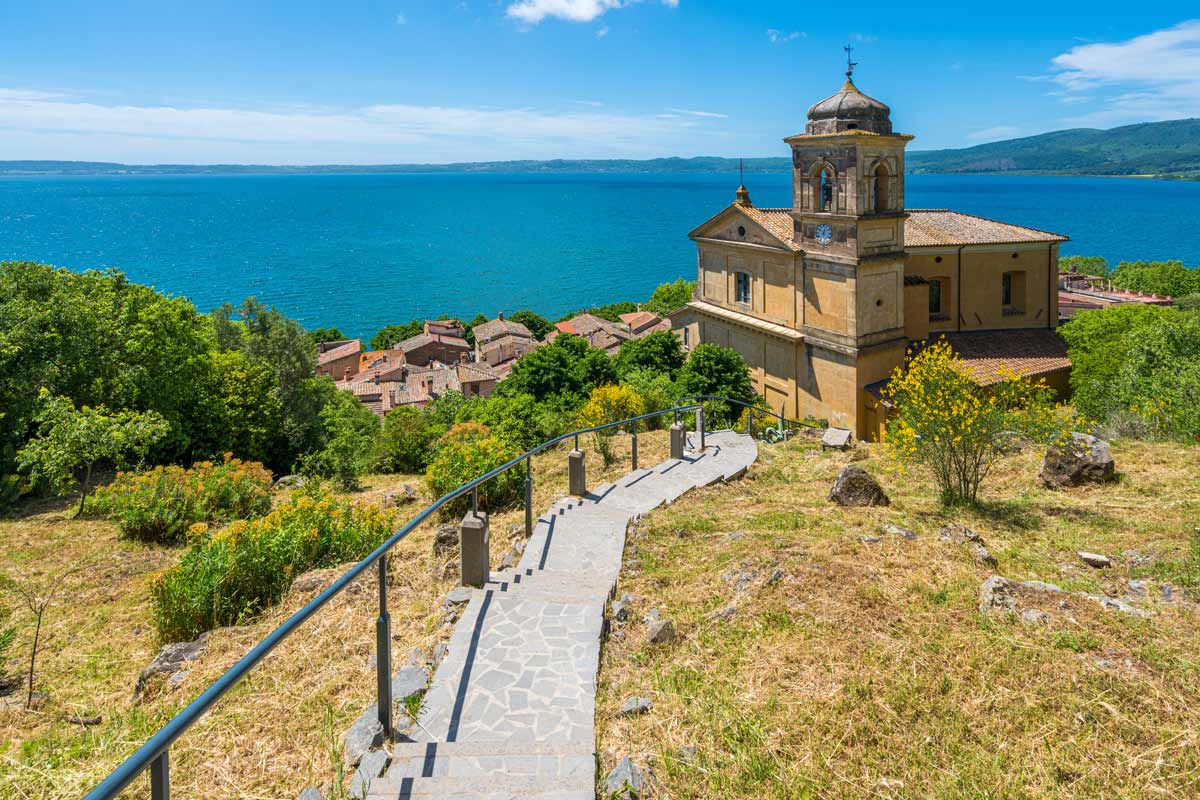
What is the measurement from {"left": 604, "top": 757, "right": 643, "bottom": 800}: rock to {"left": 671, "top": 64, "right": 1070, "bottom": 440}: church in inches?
873

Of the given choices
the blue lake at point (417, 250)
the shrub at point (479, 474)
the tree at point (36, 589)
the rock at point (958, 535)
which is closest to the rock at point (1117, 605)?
the rock at point (958, 535)

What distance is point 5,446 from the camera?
16781 mm

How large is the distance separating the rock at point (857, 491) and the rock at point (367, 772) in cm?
808

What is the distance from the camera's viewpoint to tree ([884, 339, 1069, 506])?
1049 centimetres

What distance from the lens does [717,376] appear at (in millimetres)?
26969

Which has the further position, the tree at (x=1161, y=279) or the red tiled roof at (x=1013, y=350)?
the tree at (x=1161, y=279)

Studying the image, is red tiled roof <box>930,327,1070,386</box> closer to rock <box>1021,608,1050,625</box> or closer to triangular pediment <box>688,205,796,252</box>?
triangular pediment <box>688,205,796,252</box>

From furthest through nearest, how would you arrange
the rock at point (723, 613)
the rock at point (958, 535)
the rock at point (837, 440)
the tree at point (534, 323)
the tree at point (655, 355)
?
the tree at point (534, 323) < the tree at point (655, 355) < the rock at point (837, 440) < the rock at point (958, 535) < the rock at point (723, 613)

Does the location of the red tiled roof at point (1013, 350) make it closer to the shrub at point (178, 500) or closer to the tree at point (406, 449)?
the tree at point (406, 449)

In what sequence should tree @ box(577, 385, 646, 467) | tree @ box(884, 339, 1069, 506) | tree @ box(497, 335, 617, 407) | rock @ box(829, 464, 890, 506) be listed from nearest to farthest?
1. tree @ box(884, 339, 1069, 506)
2. rock @ box(829, 464, 890, 506)
3. tree @ box(577, 385, 646, 467)
4. tree @ box(497, 335, 617, 407)

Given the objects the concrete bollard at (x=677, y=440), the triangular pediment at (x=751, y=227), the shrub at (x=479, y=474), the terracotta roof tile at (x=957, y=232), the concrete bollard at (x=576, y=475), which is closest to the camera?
the concrete bollard at (x=576, y=475)

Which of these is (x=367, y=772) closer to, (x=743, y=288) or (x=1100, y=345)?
(x=743, y=288)

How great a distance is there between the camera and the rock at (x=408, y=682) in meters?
5.49

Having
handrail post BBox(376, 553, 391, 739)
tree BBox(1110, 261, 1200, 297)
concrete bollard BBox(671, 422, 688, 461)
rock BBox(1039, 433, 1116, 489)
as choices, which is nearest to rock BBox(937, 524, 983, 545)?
rock BBox(1039, 433, 1116, 489)
